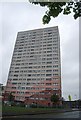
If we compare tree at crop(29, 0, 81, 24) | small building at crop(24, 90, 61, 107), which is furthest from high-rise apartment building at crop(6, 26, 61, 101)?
tree at crop(29, 0, 81, 24)

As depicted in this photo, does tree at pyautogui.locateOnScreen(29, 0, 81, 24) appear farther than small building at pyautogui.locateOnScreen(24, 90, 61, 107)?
No

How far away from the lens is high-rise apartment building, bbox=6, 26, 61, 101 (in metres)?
116

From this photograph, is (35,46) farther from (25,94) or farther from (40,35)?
(25,94)

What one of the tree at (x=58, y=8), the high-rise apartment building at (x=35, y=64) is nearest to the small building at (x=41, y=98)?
the high-rise apartment building at (x=35, y=64)

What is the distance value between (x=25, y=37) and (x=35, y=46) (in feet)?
37.6

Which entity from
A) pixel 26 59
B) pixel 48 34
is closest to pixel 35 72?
pixel 26 59

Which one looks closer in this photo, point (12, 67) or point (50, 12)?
point (50, 12)

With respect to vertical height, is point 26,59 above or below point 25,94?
above

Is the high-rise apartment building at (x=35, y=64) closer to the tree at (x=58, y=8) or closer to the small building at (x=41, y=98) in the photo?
the small building at (x=41, y=98)

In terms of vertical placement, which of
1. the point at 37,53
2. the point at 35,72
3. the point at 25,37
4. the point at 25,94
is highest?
the point at 25,37

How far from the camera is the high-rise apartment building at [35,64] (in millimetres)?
115688

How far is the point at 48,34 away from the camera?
138 metres

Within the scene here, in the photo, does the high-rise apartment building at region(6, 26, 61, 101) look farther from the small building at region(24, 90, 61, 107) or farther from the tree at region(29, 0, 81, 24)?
the tree at region(29, 0, 81, 24)

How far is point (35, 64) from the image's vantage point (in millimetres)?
127375
